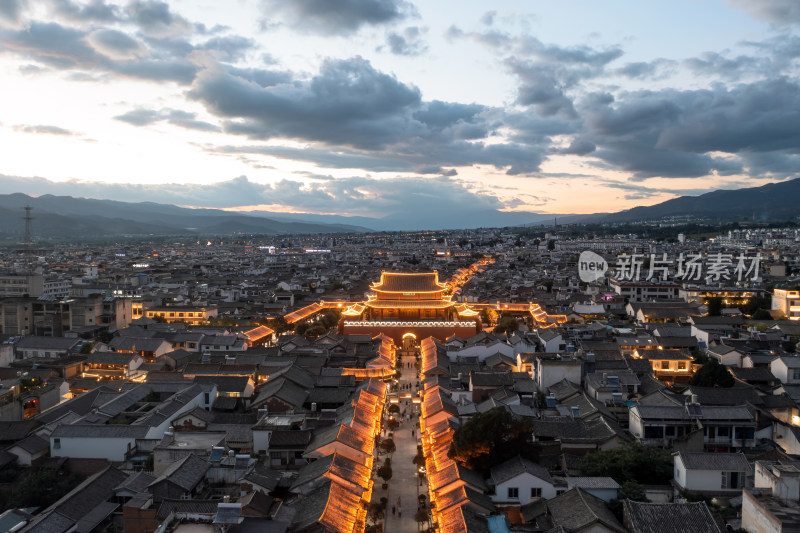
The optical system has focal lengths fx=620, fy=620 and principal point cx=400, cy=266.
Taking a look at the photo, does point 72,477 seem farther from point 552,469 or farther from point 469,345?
point 469,345

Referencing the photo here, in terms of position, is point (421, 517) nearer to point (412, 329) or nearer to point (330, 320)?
point (412, 329)

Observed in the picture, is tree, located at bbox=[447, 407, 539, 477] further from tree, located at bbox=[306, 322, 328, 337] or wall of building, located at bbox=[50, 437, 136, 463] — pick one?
tree, located at bbox=[306, 322, 328, 337]

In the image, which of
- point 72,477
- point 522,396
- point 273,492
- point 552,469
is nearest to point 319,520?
point 273,492

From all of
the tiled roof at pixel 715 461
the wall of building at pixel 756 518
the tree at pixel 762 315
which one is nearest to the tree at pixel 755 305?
the tree at pixel 762 315

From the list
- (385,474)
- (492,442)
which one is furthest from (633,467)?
(385,474)

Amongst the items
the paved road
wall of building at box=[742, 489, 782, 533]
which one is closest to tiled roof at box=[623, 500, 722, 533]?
wall of building at box=[742, 489, 782, 533]

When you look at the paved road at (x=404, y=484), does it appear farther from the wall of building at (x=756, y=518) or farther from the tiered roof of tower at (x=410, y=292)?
the tiered roof of tower at (x=410, y=292)
